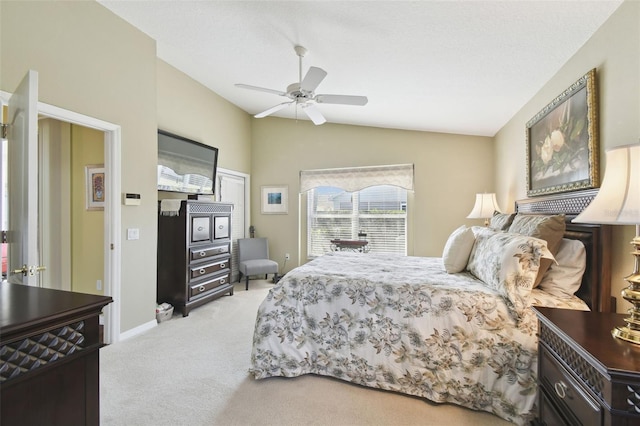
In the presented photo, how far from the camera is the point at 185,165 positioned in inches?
153

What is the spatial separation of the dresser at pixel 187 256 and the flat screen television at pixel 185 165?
1.38 ft

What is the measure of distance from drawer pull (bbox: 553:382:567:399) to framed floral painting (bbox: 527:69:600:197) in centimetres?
136

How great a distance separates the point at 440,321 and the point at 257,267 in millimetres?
3322

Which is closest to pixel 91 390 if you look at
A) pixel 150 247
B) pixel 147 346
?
pixel 147 346

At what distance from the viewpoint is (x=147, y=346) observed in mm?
2658

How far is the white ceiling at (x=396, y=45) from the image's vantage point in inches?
72.5

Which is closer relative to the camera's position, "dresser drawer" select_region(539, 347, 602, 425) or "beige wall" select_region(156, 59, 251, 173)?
"dresser drawer" select_region(539, 347, 602, 425)

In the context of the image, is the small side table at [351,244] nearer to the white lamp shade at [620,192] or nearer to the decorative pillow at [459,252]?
the decorative pillow at [459,252]

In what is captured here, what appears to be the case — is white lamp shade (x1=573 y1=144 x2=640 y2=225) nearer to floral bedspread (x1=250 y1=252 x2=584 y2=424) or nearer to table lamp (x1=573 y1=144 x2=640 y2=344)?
table lamp (x1=573 y1=144 x2=640 y2=344)

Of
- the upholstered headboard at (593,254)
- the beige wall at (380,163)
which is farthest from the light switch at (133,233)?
the upholstered headboard at (593,254)

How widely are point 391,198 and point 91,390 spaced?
14.4ft

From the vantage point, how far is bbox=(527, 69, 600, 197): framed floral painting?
6.11 ft

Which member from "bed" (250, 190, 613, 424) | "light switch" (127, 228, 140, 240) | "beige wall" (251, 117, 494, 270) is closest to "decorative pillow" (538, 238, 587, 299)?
"bed" (250, 190, 613, 424)

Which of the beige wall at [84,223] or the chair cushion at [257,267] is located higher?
the beige wall at [84,223]
